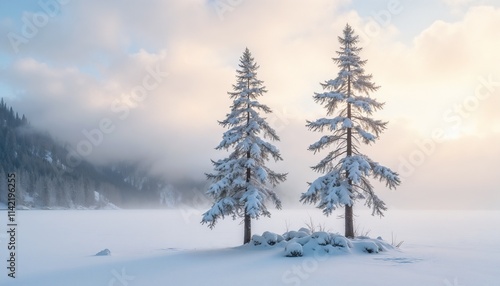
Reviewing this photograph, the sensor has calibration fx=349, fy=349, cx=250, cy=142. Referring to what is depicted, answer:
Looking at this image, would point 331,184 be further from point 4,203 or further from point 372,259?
point 4,203

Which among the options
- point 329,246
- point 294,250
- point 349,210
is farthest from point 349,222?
point 294,250

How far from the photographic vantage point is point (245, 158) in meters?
23.3

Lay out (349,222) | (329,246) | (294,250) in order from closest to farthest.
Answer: (294,250), (329,246), (349,222)

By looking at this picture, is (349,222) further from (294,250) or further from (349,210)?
(294,250)

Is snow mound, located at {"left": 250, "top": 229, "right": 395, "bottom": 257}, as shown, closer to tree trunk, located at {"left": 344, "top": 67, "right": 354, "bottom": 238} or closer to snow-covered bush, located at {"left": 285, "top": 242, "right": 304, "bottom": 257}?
snow-covered bush, located at {"left": 285, "top": 242, "right": 304, "bottom": 257}

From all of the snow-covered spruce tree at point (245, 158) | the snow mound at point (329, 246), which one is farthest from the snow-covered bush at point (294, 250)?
the snow-covered spruce tree at point (245, 158)

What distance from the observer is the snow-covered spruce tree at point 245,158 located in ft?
72.7

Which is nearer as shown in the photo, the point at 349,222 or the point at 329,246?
the point at 329,246

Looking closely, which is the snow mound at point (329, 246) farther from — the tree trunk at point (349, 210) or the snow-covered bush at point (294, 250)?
the tree trunk at point (349, 210)

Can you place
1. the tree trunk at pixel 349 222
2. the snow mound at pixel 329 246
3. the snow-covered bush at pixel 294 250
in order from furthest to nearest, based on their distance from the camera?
the tree trunk at pixel 349 222 → the snow mound at pixel 329 246 → the snow-covered bush at pixel 294 250

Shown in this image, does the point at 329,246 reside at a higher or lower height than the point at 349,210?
lower

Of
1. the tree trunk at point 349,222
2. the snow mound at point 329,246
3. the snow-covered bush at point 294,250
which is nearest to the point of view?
the snow-covered bush at point 294,250

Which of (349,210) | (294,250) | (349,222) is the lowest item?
(294,250)

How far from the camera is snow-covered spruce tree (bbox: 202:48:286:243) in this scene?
72.7 feet
